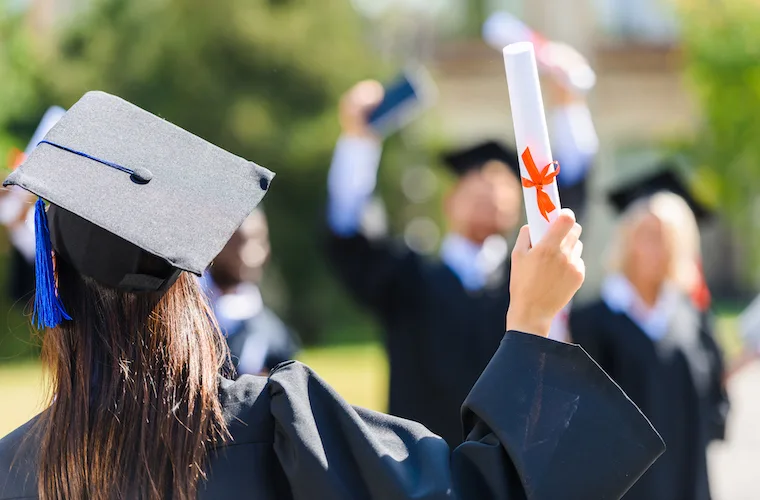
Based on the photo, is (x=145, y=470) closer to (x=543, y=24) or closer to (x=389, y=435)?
(x=389, y=435)

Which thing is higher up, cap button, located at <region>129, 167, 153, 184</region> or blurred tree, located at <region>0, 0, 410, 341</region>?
blurred tree, located at <region>0, 0, 410, 341</region>

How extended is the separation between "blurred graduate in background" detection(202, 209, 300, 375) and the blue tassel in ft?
6.53

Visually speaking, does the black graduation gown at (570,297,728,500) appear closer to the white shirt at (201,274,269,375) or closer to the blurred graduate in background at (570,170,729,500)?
the blurred graduate in background at (570,170,729,500)

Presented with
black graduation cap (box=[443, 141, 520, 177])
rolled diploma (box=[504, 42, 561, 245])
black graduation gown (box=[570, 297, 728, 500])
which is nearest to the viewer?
rolled diploma (box=[504, 42, 561, 245])

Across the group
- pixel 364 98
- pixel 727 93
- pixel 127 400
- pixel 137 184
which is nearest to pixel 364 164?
pixel 364 98

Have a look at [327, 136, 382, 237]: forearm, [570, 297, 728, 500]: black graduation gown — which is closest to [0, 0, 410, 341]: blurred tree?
[327, 136, 382, 237]: forearm

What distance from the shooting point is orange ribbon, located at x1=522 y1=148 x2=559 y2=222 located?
4.92ft

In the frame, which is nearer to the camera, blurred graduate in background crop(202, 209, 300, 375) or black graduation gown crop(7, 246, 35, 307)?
blurred graduate in background crop(202, 209, 300, 375)

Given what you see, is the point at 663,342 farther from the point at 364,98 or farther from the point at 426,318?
the point at 364,98

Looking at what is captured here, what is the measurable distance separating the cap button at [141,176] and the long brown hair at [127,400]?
0.58ft

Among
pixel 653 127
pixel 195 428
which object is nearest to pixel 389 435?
pixel 195 428

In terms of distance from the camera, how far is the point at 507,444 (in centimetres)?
148

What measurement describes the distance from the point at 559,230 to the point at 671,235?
99.6 inches

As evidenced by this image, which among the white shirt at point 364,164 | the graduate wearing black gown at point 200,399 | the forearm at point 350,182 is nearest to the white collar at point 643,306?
the white shirt at point 364,164
